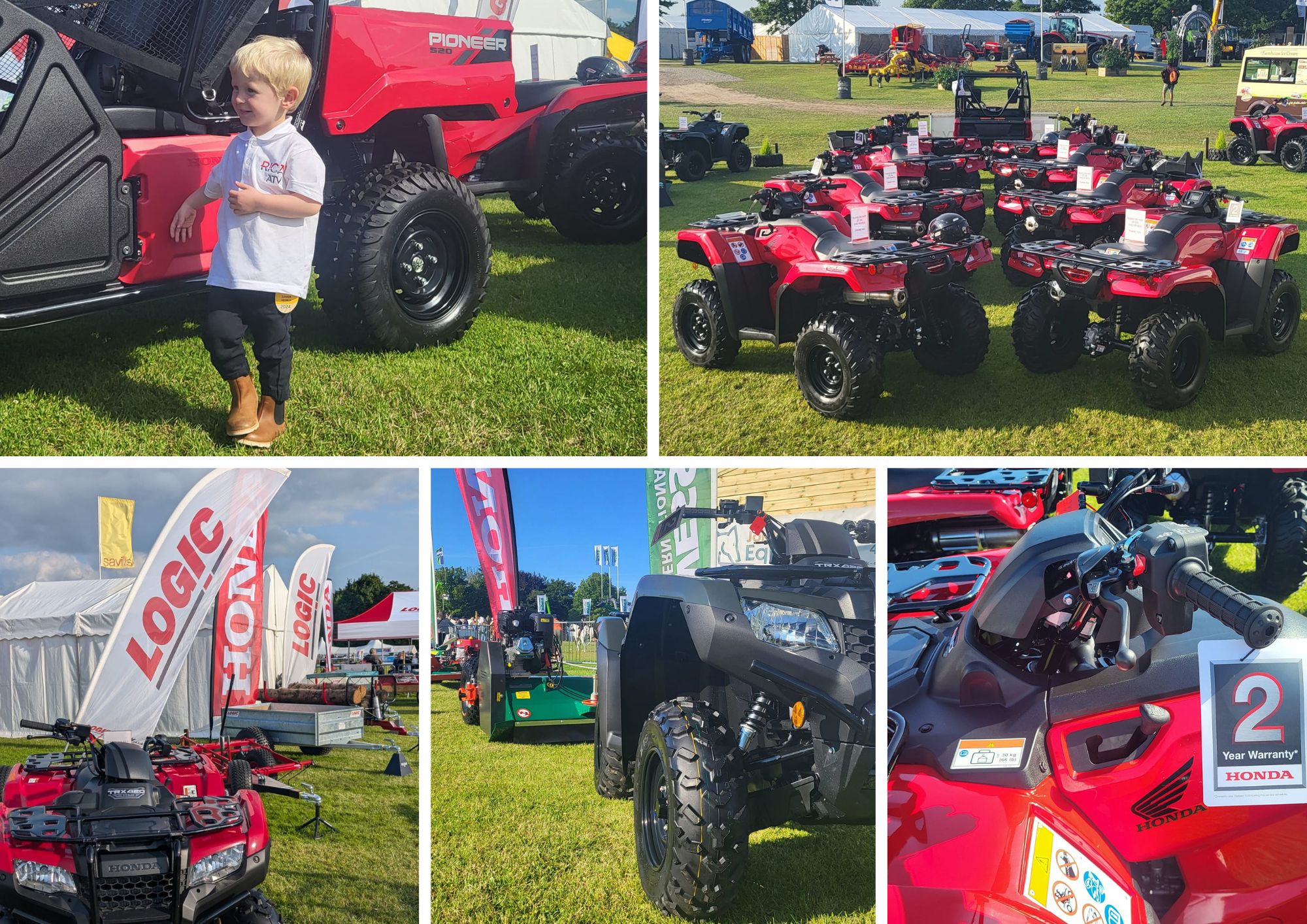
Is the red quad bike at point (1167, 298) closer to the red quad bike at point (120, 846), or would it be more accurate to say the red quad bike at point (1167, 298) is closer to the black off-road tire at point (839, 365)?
the black off-road tire at point (839, 365)

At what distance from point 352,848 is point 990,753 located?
83.4 inches

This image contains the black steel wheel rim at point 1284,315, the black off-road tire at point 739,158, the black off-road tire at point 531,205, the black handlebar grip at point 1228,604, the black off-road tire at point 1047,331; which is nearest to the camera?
the black handlebar grip at point 1228,604

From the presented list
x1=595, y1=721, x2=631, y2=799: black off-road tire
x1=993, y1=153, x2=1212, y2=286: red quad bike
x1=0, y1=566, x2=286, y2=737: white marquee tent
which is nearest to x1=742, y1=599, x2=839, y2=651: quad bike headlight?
x1=595, y1=721, x2=631, y2=799: black off-road tire

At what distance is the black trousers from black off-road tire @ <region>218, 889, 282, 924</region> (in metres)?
1.55

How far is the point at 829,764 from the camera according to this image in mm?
2998

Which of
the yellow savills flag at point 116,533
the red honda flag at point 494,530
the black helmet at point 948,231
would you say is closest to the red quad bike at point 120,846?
the yellow savills flag at point 116,533

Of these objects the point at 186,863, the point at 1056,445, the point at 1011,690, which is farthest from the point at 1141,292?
the point at 186,863

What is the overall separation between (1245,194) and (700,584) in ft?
31.0

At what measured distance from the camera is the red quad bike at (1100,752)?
2715 millimetres

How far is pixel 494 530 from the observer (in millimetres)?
3385

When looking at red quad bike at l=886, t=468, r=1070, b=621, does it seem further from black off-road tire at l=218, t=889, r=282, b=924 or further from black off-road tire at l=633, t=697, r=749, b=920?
black off-road tire at l=218, t=889, r=282, b=924

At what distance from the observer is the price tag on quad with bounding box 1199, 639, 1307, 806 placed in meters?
2.77

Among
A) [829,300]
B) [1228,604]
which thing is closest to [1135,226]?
[829,300]

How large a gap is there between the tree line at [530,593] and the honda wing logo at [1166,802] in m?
1.49
